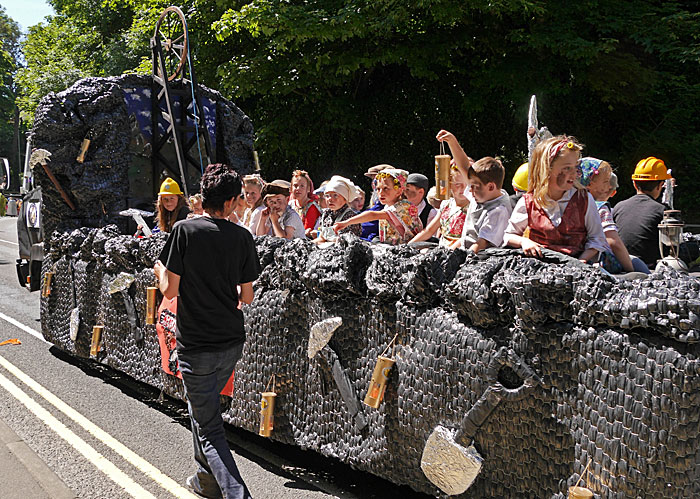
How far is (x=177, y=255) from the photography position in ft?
11.4

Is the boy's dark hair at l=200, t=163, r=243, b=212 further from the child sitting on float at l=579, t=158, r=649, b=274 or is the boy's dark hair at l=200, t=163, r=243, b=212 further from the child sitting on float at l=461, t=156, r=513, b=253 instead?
the child sitting on float at l=579, t=158, r=649, b=274

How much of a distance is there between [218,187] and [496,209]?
1621 millimetres

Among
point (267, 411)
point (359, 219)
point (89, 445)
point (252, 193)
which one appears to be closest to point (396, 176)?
point (359, 219)

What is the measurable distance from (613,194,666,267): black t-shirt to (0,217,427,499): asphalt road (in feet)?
7.73

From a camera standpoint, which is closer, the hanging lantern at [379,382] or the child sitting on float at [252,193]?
the hanging lantern at [379,382]

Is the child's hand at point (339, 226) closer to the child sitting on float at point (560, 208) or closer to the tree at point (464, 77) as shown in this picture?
the child sitting on float at point (560, 208)

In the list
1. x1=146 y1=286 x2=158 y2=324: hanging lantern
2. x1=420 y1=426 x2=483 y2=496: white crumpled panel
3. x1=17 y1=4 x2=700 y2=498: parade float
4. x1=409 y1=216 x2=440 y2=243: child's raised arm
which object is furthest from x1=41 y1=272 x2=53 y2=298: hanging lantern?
x1=420 y1=426 x2=483 y2=496: white crumpled panel

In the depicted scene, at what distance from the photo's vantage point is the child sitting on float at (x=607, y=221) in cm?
386

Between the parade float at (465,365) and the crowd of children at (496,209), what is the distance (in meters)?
0.41

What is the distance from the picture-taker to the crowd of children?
11.5ft

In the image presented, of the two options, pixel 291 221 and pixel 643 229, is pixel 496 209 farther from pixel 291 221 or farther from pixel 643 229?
pixel 291 221

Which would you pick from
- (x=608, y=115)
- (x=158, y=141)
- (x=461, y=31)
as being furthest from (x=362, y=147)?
(x=158, y=141)

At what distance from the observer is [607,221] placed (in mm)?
4148

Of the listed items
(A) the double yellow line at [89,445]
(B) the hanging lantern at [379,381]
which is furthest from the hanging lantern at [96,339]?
(B) the hanging lantern at [379,381]
